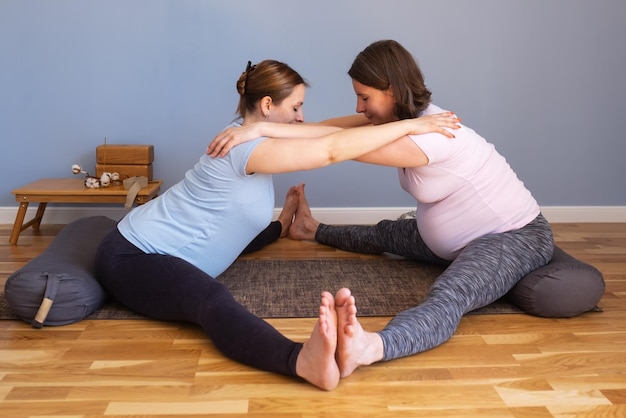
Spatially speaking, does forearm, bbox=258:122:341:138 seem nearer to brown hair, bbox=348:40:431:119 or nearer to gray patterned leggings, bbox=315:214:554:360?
brown hair, bbox=348:40:431:119

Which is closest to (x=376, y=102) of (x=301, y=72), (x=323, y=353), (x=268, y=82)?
(x=268, y=82)

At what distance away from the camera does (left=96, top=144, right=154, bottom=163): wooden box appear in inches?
155

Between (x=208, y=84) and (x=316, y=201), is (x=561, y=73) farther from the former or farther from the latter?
(x=208, y=84)

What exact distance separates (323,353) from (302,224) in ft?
6.28

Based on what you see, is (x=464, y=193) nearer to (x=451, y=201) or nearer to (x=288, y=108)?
(x=451, y=201)

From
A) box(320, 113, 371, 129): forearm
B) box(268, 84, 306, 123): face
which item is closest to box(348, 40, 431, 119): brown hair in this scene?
box(268, 84, 306, 123): face

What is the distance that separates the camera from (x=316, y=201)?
4285 mm

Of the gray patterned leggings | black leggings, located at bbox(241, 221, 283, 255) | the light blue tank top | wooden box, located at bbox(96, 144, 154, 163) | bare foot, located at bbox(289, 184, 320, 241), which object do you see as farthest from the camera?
wooden box, located at bbox(96, 144, 154, 163)

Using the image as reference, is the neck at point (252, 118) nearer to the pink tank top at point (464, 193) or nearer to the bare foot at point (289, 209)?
the pink tank top at point (464, 193)

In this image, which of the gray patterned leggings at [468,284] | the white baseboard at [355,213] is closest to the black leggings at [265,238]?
the white baseboard at [355,213]

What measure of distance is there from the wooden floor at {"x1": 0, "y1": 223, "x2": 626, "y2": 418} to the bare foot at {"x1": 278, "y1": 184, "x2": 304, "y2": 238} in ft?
4.27

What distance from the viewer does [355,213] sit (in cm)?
429

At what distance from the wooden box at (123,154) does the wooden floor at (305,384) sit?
5.16ft

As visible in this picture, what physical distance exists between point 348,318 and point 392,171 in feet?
8.06
